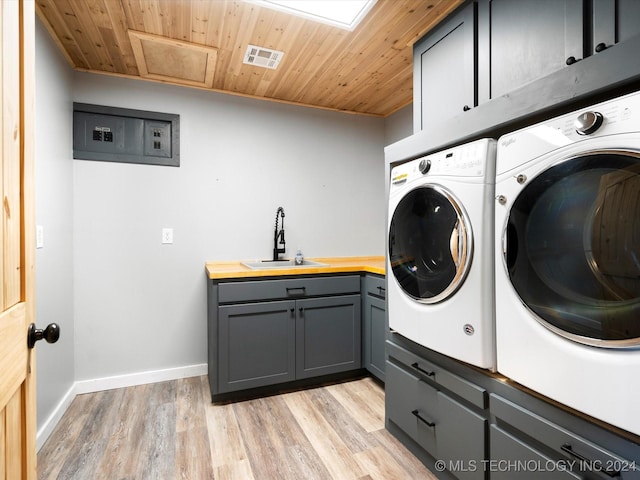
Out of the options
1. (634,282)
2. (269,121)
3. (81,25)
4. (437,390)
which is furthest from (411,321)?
(81,25)

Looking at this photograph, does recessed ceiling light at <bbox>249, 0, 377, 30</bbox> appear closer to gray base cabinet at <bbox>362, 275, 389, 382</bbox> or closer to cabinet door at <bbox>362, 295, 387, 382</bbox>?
gray base cabinet at <bbox>362, 275, 389, 382</bbox>

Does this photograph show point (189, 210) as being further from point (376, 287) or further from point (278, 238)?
point (376, 287)

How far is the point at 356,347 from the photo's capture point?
2.50m

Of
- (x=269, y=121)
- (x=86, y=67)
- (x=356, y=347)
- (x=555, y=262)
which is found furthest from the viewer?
(x=269, y=121)

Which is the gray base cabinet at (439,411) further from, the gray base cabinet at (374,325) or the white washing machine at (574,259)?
the gray base cabinet at (374,325)

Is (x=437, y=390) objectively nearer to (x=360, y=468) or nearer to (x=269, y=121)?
(x=360, y=468)

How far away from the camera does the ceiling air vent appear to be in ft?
6.84

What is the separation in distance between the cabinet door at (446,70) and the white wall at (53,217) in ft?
6.88

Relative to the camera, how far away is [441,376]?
1418 mm

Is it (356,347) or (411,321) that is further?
(356,347)

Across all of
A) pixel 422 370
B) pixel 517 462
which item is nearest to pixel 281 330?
pixel 422 370

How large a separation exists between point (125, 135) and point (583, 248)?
2.80m

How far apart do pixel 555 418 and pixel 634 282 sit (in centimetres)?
48

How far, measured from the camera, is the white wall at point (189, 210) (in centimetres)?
238
